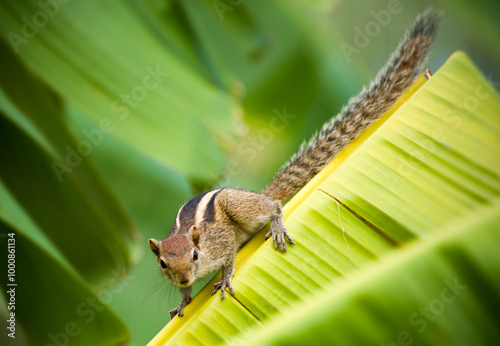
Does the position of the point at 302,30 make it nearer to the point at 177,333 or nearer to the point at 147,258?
the point at 147,258

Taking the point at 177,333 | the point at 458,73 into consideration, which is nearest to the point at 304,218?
the point at 177,333
